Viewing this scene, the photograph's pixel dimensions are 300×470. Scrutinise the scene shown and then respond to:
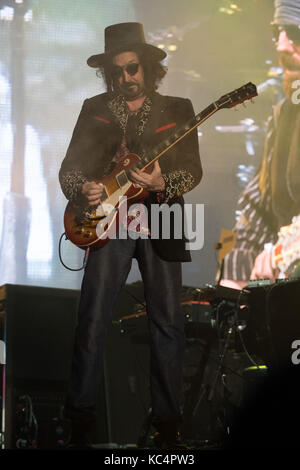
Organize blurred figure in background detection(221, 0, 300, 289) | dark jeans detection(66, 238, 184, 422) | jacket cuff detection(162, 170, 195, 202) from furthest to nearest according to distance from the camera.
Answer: blurred figure in background detection(221, 0, 300, 289), jacket cuff detection(162, 170, 195, 202), dark jeans detection(66, 238, 184, 422)

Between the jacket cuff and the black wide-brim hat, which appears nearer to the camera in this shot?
the jacket cuff

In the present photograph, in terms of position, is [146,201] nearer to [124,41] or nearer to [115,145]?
[115,145]

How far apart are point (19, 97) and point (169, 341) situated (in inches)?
120

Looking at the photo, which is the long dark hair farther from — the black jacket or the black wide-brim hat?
the black jacket

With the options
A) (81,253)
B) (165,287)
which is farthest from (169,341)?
(81,253)

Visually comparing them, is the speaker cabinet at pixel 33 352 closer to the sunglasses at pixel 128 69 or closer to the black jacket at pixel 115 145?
the black jacket at pixel 115 145

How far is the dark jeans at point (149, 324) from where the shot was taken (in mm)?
2537

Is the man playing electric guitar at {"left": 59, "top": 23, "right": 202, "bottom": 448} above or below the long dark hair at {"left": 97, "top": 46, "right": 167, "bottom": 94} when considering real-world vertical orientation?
below

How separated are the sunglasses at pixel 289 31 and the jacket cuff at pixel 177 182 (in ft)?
9.01

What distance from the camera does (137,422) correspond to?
4.20 meters

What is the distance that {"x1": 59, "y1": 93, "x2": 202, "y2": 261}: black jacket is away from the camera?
9.21 feet

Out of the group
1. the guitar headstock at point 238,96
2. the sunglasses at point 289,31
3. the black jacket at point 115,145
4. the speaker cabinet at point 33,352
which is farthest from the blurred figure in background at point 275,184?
the black jacket at point 115,145

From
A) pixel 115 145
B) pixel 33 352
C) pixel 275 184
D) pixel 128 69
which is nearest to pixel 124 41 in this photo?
pixel 128 69

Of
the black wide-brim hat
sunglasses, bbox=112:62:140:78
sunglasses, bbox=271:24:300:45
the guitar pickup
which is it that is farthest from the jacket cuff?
sunglasses, bbox=271:24:300:45
